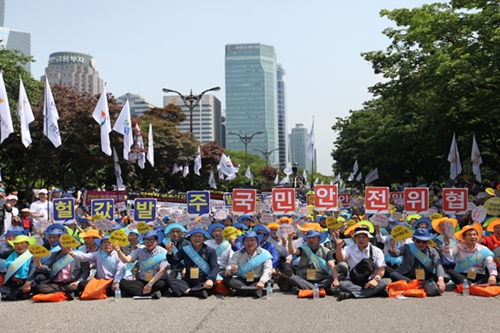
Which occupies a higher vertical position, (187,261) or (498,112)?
(498,112)

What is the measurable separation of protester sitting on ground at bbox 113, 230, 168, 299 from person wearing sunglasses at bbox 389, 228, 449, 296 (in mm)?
3879

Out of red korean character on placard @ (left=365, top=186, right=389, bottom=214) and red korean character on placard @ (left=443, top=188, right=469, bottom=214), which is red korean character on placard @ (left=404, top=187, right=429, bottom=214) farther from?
red korean character on placard @ (left=365, top=186, right=389, bottom=214)

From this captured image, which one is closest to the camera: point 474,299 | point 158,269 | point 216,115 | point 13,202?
point 474,299

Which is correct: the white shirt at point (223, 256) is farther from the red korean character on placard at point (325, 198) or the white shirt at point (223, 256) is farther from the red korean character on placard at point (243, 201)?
the red korean character on placard at point (325, 198)

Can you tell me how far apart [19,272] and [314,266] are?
16.4ft

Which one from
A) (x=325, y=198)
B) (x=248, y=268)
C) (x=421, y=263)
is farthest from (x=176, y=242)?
(x=325, y=198)

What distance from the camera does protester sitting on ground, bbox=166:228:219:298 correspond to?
992 centimetres

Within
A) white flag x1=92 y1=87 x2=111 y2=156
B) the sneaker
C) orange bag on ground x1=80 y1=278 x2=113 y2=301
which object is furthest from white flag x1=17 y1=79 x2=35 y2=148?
the sneaker

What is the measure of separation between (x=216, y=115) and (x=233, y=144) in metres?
11.0

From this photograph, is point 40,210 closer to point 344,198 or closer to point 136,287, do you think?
point 136,287

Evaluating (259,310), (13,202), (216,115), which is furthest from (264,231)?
(216,115)

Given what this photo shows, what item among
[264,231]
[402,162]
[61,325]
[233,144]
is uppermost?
[233,144]

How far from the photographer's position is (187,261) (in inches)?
399

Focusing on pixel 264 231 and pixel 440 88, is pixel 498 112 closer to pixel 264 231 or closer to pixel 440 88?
pixel 440 88
